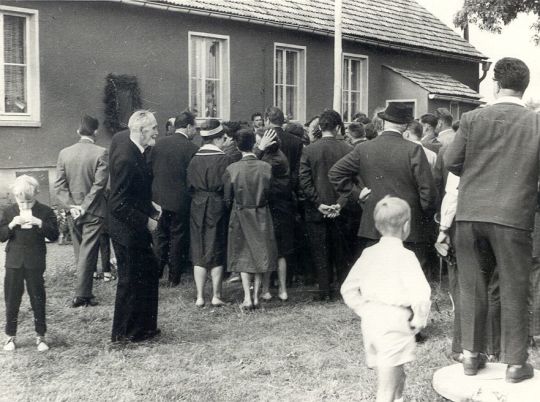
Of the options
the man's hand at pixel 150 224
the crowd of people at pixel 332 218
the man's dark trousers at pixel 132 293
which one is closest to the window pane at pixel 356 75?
the crowd of people at pixel 332 218

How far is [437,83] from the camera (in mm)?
19891

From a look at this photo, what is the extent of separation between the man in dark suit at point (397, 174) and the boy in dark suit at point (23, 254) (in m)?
2.90

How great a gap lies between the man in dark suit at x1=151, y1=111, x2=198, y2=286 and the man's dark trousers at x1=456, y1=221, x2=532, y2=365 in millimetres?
4328

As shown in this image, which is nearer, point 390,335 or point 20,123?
point 390,335

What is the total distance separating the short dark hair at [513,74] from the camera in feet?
15.8

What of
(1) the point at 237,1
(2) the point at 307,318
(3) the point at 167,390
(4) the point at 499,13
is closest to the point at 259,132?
(2) the point at 307,318

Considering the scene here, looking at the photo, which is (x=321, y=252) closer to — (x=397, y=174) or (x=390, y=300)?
(x=397, y=174)

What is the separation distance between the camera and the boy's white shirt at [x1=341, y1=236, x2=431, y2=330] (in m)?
4.16

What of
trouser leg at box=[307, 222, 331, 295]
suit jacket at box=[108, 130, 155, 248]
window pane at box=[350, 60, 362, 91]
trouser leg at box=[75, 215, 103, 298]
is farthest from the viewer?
window pane at box=[350, 60, 362, 91]

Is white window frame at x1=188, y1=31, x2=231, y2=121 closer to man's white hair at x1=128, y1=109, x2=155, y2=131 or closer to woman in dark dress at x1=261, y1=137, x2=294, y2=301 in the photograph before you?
woman in dark dress at x1=261, y1=137, x2=294, y2=301

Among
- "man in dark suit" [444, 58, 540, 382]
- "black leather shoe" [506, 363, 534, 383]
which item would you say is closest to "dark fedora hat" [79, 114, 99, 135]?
"man in dark suit" [444, 58, 540, 382]

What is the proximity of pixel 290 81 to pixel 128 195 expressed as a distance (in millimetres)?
11045

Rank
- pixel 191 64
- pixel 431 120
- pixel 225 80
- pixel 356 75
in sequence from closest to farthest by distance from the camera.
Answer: pixel 431 120
pixel 191 64
pixel 225 80
pixel 356 75

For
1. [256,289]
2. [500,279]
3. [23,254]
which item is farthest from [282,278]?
[500,279]
